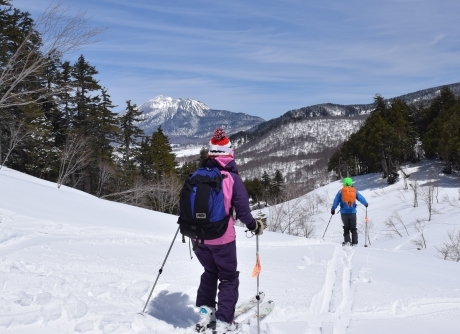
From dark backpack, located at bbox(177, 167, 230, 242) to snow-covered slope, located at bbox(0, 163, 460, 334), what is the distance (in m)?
0.99

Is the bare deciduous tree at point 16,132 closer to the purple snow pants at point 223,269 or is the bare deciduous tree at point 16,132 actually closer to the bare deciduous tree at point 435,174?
the purple snow pants at point 223,269

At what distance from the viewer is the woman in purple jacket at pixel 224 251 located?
348cm

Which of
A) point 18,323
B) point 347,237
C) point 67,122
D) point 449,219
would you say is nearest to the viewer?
point 18,323

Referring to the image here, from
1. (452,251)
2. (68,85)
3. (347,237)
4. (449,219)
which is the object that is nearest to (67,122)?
(68,85)

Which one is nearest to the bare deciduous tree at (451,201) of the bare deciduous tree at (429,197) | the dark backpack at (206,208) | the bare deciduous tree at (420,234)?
the bare deciduous tree at (429,197)

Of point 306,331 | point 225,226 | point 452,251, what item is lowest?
point 452,251

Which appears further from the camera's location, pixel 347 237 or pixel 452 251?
pixel 452 251

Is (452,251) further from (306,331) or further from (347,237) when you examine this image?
(306,331)

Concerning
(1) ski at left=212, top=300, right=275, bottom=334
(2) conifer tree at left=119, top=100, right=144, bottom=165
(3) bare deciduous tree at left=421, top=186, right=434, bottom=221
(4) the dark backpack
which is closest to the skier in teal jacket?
(1) ski at left=212, top=300, right=275, bottom=334

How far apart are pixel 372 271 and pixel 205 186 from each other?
4295 mm

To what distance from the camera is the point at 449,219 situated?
27453mm

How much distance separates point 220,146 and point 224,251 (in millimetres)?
1062

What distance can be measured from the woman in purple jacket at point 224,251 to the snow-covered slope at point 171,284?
0.95 feet

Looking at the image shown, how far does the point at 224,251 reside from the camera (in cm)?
353
